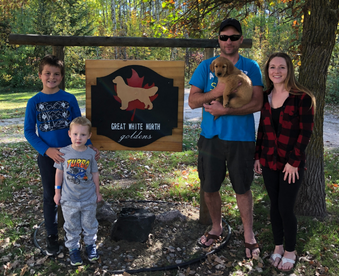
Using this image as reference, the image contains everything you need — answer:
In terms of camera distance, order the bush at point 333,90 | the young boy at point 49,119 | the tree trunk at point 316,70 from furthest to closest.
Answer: the bush at point 333,90, the tree trunk at point 316,70, the young boy at point 49,119

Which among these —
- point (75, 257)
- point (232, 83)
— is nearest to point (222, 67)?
point (232, 83)

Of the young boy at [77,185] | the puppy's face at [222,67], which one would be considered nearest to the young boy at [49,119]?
the young boy at [77,185]

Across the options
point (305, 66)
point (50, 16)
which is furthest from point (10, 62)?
point (305, 66)

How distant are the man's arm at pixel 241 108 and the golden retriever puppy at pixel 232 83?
5 cm

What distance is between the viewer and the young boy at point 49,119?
294 cm

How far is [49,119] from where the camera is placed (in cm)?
300

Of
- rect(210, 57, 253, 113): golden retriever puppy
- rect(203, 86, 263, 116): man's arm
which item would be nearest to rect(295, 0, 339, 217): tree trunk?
rect(203, 86, 263, 116): man's arm

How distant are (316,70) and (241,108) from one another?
1560 mm

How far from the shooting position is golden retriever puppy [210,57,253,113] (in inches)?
106

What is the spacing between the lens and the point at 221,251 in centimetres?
331

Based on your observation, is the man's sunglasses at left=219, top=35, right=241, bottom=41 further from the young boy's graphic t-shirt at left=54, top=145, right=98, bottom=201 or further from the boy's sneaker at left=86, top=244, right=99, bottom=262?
the boy's sneaker at left=86, top=244, right=99, bottom=262

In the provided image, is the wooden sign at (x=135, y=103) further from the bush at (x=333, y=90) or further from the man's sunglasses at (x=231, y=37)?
the bush at (x=333, y=90)

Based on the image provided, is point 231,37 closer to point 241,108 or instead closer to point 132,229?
point 241,108

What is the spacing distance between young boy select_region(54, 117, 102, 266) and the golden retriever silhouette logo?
57 cm
